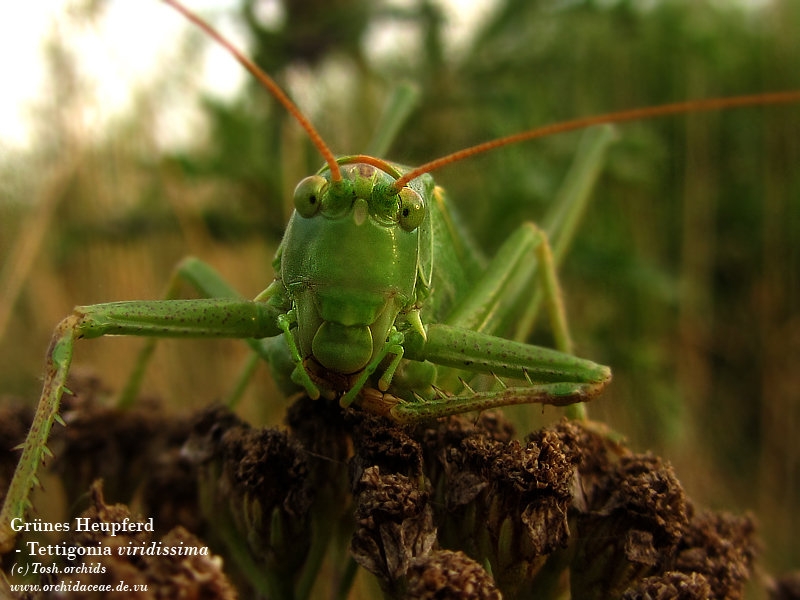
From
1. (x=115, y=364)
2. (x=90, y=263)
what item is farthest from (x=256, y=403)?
(x=90, y=263)

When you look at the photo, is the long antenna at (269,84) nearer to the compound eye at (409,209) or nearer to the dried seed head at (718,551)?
the compound eye at (409,209)

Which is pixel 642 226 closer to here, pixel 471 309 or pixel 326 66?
pixel 326 66

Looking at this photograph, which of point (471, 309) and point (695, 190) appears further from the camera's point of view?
point (695, 190)

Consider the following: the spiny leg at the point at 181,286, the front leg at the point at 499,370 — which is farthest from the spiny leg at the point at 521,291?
the spiny leg at the point at 181,286

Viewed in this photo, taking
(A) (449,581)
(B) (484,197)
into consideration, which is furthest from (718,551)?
(B) (484,197)

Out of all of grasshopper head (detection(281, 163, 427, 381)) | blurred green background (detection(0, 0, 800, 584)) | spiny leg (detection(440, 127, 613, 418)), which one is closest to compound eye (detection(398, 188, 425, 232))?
grasshopper head (detection(281, 163, 427, 381))

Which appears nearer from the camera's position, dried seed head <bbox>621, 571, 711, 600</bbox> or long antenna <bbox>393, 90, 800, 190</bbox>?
dried seed head <bbox>621, 571, 711, 600</bbox>

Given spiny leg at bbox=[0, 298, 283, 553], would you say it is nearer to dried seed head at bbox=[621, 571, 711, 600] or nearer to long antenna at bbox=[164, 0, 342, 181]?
long antenna at bbox=[164, 0, 342, 181]
